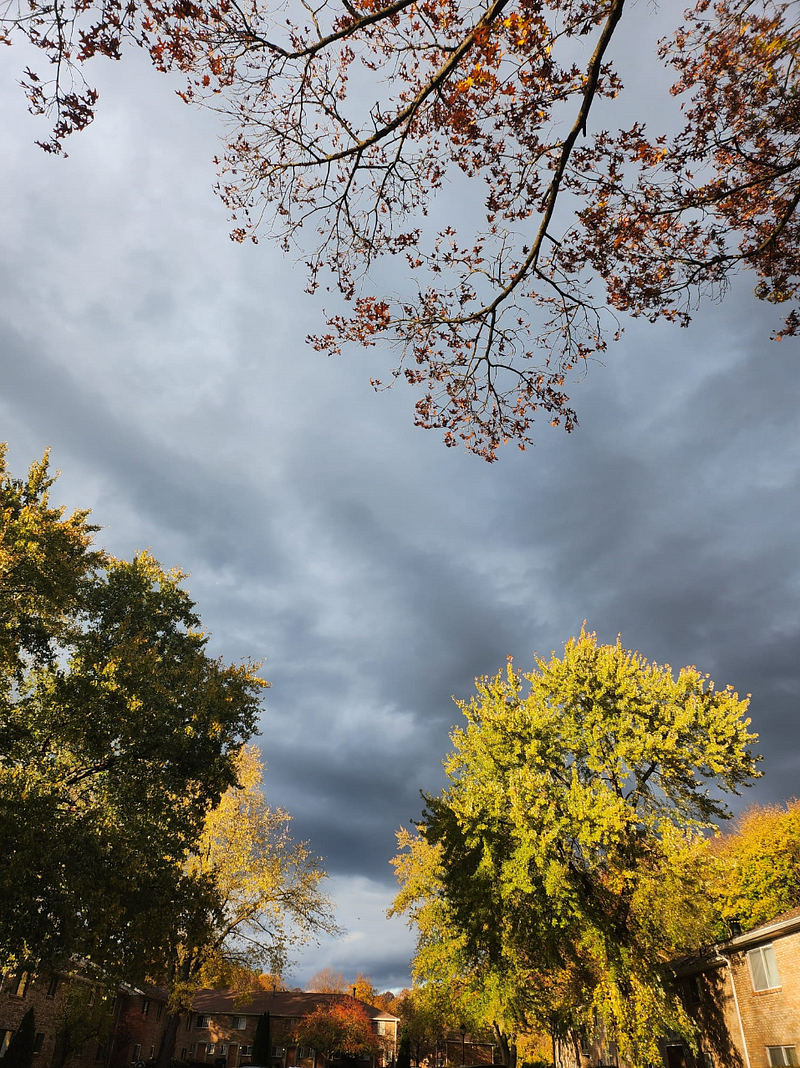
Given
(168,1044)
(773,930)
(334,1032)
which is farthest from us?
(334,1032)

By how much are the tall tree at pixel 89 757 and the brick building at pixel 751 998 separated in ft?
67.9

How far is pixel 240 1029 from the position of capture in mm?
57094

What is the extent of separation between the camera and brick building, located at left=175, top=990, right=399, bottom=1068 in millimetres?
54000

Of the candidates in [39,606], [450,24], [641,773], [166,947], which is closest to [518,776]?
[641,773]

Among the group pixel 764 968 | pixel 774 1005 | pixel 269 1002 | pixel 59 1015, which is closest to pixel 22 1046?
pixel 59 1015

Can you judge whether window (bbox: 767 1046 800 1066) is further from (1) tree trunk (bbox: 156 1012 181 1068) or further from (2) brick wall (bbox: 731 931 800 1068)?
(1) tree trunk (bbox: 156 1012 181 1068)

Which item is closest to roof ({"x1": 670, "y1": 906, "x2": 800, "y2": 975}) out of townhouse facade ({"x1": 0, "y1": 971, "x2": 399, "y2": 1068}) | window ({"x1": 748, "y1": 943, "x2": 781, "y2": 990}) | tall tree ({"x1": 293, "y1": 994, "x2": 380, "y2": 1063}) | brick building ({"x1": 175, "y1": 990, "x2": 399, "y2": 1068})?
window ({"x1": 748, "y1": 943, "x2": 781, "y2": 990})

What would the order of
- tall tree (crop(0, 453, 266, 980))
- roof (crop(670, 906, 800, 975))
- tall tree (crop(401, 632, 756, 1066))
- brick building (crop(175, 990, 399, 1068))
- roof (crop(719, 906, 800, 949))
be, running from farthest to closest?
brick building (crop(175, 990, 399, 1068))
roof (crop(670, 906, 800, 975))
roof (crop(719, 906, 800, 949))
tall tree (crop(401, 632, 756, 1066))
tall tree (crop(0, 453, 266, 980))

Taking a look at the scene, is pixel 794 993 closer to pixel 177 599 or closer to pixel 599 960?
pixel 599 960

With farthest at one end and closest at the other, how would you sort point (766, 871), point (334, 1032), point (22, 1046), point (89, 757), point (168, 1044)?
1. point (334, 1032)
2. point (766, 871)
3. point (168, 1044)
4. point (22, 1046)
5. point (89, 757)

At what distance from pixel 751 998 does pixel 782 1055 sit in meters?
1.96

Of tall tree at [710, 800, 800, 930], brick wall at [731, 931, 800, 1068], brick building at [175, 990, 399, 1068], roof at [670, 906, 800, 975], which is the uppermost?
tall tree at [710, 800, 800, 930]

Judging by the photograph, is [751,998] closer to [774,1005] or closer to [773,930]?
[774,1005]

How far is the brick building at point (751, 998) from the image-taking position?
2088 centimetres
